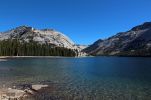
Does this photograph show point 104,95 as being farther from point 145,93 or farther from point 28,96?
point 28,96

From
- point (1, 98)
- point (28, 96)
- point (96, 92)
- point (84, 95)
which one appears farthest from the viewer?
point (96, 92)

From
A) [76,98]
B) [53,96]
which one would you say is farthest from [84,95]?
[53,96]

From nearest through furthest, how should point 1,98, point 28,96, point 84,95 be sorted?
point 1,98, point 28,96, point 84,95

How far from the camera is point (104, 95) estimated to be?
146 ft

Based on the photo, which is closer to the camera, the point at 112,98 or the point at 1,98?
the point at 1,98

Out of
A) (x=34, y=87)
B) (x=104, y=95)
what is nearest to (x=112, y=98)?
(x=104, y=95)

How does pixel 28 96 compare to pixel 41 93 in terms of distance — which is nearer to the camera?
pixel 28 96

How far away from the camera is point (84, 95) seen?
43906mm

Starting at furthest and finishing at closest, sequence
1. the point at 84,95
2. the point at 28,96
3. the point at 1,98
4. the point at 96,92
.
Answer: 1. the point at 96,92
2. the point at 84,95
3. the point at 28,96
4. the point at 1,98

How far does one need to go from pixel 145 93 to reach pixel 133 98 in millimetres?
5642

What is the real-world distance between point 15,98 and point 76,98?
10191 mm

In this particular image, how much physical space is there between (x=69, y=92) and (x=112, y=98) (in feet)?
29.0

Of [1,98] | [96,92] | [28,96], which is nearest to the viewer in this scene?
[1,98]

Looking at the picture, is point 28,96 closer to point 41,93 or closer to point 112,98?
point 41,93
